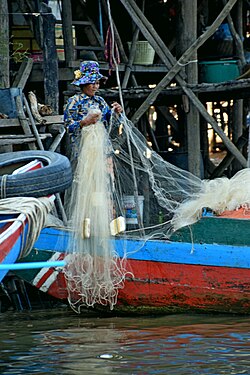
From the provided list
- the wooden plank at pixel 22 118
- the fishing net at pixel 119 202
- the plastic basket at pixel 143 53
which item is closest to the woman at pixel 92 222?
the fishing net at pixel 119 202

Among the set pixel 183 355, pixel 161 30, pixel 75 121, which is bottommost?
pixel 183 355

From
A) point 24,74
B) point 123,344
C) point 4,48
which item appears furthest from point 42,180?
point 24,74

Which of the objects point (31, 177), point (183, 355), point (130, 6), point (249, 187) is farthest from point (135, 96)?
point (183, 355)

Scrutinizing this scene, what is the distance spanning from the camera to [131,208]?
27.9 ft

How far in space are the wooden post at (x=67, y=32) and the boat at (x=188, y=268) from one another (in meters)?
3.83

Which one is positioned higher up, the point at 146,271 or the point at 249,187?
the point at 249,187

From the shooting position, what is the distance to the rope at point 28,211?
258 inches

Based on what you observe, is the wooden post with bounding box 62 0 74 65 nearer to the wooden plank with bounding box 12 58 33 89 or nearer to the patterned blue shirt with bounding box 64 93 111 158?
the wooden plank with bounding box 12 58 33 89

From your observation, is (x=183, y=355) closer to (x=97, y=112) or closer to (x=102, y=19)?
(x=97, y=112)

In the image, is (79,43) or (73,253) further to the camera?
(79,43)

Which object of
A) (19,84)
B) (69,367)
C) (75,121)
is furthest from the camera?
(19,84)

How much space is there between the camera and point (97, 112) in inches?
328

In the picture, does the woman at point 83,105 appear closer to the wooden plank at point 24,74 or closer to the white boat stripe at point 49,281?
the white boat stripe at point 49,281

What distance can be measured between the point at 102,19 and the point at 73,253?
5.84m
